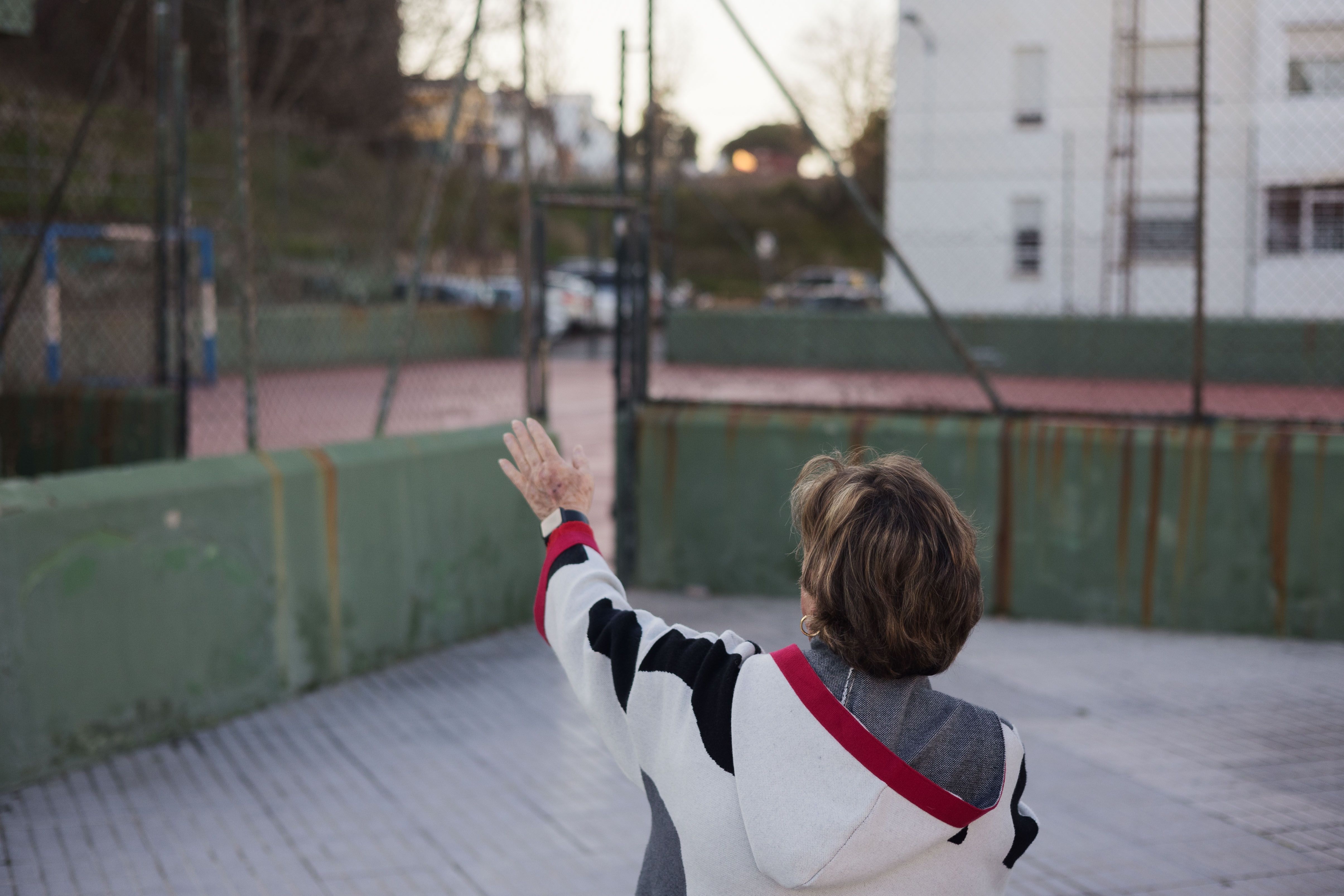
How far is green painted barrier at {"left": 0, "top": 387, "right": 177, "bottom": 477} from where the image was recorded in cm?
841

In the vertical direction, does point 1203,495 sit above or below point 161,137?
below

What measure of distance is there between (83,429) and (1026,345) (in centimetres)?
1522

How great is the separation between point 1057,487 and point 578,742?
2997 millimetres

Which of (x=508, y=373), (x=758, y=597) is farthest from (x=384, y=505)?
(x=508, y=373)

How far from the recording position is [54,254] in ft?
47.9

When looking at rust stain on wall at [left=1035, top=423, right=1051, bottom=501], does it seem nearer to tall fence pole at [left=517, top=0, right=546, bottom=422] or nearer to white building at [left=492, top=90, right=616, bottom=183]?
tall fence pole at [left=517, top=0, right=546, bottom=422]

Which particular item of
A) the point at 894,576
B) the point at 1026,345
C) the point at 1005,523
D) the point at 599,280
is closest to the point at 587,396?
the point at 599,280

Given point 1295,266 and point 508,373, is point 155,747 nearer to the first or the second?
point 508,373

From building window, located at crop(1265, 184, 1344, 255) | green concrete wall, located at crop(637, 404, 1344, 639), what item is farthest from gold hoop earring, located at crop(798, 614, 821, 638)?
building window, located at crop(1265, 184, 1344, 255)

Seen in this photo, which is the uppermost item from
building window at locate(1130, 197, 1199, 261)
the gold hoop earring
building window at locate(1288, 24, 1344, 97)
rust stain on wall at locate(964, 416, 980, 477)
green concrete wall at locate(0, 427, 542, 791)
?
building window at locate(1288, 24, 1344, 97)

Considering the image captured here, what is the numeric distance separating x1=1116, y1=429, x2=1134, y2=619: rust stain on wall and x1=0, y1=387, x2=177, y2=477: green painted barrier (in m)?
5.88

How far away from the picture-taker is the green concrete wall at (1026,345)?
18344 mm

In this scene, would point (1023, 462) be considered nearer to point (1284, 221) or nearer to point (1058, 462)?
point (1058, 462)

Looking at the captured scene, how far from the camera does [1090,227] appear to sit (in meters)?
25.8
